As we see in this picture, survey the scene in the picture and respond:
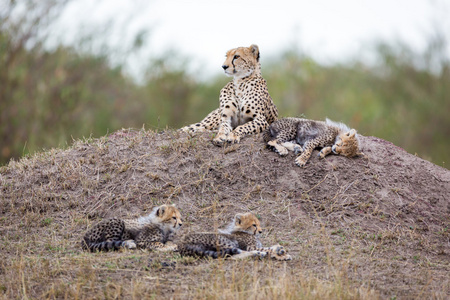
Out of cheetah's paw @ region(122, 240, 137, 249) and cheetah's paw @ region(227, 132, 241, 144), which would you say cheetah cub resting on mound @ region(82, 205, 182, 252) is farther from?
cheetah's paw @ region(227, 132, 241, 144)

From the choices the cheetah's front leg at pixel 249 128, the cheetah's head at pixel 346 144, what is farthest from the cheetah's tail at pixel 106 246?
the cheetah's head at pixel 346 144

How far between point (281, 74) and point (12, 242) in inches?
592

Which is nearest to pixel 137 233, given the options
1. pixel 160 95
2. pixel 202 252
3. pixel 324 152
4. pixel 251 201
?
pixel 202 252

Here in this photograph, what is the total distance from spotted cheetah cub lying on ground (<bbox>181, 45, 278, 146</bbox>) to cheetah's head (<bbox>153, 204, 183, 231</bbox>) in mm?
1928

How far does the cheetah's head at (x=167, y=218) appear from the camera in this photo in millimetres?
4832

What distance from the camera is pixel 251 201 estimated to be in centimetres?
581

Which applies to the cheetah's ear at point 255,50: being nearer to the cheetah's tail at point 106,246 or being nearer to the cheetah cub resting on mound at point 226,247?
the cheetah cub resting on mound at point 226,247

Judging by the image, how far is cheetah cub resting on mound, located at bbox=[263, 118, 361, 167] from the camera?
20.5 ft

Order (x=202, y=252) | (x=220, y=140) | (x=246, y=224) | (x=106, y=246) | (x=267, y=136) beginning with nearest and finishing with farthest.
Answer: (x=202, y=252) < (x=106, y=246) < (x=246, y=224) < (x=220, y=140) < (x=267, y=136)

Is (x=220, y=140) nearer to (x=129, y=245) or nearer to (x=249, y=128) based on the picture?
(x=249, y=128)

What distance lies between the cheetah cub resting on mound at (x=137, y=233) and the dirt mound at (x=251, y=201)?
0.59ft

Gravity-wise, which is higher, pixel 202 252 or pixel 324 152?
pixel 324 152

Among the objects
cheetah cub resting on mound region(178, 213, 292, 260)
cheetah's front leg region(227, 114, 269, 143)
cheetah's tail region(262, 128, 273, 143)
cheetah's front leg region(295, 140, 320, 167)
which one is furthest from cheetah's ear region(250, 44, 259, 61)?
cheetah cub resting on mound region(178, 213, 292, 260)

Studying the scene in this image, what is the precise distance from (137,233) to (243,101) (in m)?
2.68
